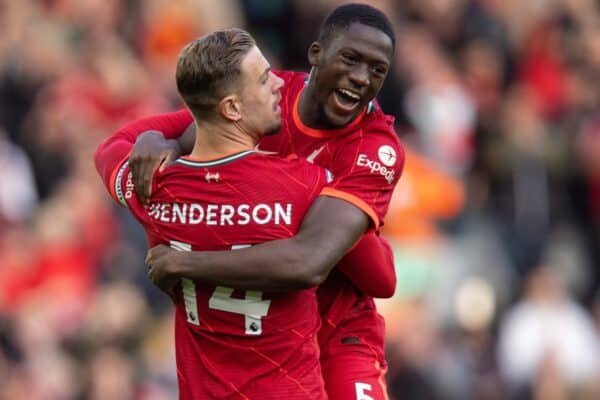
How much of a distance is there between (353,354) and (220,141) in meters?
1.10

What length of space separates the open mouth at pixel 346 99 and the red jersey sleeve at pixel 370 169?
0.10 m

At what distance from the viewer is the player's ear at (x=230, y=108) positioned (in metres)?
5.50

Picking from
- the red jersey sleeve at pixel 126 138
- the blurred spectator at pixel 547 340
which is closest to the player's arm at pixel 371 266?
the red jersey sleeve at pixel 126 138

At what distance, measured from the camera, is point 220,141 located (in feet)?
18.2

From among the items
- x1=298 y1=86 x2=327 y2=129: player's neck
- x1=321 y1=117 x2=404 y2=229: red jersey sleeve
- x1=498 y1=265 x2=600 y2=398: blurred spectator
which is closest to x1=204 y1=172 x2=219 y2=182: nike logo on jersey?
x1=321 y1=117 x2=404 y2=229: red jersey sleeve

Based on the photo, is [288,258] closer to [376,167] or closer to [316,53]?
[376,167]

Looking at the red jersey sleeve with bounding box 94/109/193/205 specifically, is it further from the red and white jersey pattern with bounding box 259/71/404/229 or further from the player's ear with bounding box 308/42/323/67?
the player's ear with bounding box 308/42/323/67

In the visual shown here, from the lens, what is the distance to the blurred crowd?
1118 centimetres

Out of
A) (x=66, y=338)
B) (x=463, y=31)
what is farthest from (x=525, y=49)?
(x=66, y=338)

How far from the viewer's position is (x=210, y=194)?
5.51m

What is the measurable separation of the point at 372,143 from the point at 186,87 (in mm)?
772

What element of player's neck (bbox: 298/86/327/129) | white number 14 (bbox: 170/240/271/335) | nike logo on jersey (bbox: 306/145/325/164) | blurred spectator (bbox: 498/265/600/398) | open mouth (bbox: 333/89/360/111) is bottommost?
blurred spectator (bbox: 498/265/600/398)

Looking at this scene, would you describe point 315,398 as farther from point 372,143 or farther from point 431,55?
point 431,55

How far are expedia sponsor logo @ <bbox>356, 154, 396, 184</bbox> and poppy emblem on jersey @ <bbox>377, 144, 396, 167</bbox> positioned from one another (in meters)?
0.02
